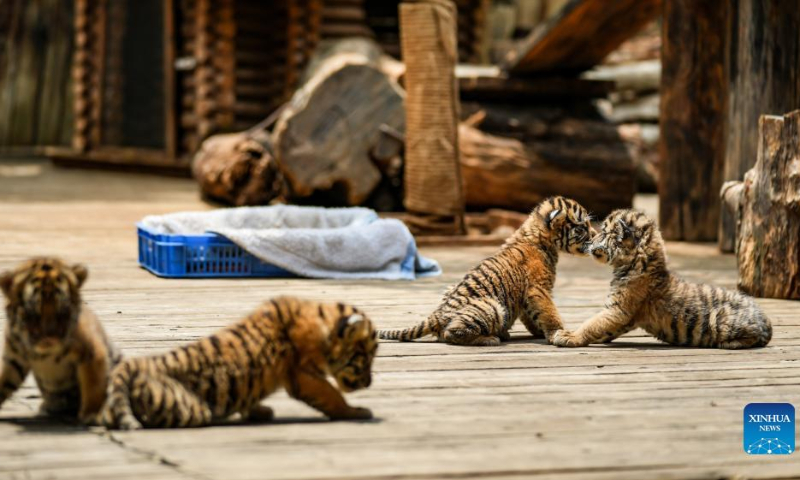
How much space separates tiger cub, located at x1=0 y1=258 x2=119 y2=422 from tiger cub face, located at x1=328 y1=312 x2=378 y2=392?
752 mm

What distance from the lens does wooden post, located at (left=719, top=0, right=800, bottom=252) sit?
976 cm

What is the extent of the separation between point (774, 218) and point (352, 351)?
4.31m

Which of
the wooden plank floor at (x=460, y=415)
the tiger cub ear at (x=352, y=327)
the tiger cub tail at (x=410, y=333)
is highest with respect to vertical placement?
the tiger cub ear at (x=352, y=327)

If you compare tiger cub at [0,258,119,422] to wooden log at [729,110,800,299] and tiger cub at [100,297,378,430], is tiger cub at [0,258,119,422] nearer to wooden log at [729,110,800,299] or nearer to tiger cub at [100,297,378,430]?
tiger cub at [100,297,378,430]

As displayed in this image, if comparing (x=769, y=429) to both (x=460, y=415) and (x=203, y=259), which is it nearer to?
(x=460, y=415)

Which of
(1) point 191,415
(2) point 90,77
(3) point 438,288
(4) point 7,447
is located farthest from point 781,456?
(2) point 90,77

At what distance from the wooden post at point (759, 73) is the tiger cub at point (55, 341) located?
700 cm

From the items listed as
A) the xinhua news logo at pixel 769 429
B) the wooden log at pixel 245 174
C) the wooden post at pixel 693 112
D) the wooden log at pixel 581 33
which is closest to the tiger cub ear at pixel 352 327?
the xinhua news logo at pixel 769 429

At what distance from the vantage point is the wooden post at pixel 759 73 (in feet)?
32.0

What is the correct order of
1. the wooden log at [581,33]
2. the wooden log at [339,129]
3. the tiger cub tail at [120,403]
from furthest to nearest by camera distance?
the wooden log at [339,129], the wooden log at [581,33], the tiger cub tail at [120,403]

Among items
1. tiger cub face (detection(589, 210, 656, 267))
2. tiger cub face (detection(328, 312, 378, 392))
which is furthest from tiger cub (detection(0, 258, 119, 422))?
tiger cub face (detection(589, 210, 656, 267))

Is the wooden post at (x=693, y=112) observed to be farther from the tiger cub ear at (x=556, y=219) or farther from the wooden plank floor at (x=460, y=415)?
the tiger cub ear at (x=556, y=219)

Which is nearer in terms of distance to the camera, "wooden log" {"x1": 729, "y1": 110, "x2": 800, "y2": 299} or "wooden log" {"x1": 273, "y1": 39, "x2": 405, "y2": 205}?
"wooden log" {"x1": 729, "y1": 110, "x2": 800, "y2": 299}

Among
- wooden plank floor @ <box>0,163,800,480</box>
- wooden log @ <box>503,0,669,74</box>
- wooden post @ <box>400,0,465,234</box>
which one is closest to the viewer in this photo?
wooden plank floor @ <box>0,163,800,480</box>
